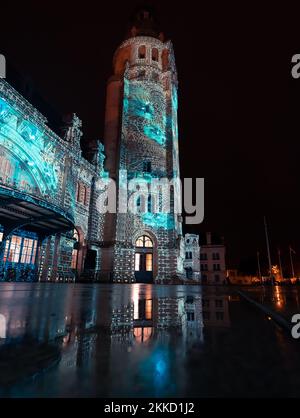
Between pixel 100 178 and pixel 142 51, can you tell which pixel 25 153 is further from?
pixel 142 51

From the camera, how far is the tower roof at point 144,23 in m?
35.2

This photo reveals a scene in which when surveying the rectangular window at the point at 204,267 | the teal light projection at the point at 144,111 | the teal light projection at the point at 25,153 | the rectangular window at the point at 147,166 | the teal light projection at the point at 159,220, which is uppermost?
the teal light projection at the point at 144,111

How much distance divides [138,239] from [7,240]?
13349 mm

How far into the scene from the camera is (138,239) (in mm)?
27984

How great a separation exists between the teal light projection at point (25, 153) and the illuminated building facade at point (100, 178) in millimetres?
67

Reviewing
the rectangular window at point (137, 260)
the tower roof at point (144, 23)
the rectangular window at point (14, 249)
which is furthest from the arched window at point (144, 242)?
the tower roof at point (144, 23)

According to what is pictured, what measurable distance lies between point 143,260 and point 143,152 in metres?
12.1

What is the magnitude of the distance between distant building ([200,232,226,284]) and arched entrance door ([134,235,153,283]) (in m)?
34.8

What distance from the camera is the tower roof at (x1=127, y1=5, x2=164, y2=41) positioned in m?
35.2

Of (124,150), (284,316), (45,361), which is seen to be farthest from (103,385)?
(124,150)

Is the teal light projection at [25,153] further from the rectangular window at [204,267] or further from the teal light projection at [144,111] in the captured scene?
the rectangular window at [204,267]

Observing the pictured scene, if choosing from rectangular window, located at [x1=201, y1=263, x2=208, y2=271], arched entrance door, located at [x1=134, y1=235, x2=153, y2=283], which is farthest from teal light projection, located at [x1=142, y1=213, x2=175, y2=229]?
rectangular window, located at [x1=201, y1=263, x2=208, y2=271]

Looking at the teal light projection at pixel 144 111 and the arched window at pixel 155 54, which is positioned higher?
the arched window at pixel 155 54

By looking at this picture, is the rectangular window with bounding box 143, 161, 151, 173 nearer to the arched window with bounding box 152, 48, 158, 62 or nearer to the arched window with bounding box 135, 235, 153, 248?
the arched window with bounding box 135, 235, 153, 248
